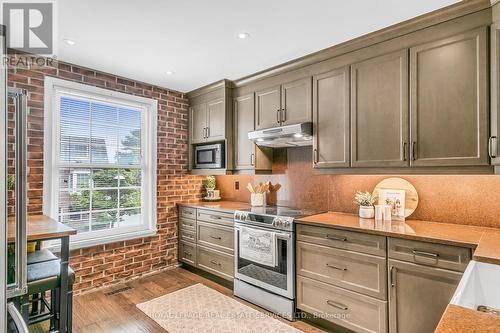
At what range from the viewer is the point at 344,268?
2221 mm

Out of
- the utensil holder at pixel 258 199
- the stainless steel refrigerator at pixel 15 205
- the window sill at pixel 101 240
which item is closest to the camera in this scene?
the stainless steel refrigerator at pixel 15 205

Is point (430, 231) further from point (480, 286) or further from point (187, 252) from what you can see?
point (187, 252)

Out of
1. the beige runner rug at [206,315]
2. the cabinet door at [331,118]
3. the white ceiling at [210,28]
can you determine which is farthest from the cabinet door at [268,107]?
the beige runner rug at [206,315]

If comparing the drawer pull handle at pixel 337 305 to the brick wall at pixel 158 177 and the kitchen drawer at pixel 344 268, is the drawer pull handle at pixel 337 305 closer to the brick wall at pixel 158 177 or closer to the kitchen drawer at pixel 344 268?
the kitchen drawer at pixel 344 268

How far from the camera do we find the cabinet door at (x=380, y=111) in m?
2.21

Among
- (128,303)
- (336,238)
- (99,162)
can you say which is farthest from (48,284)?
(336,238)

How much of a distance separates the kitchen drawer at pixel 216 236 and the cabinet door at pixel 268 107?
1.28m

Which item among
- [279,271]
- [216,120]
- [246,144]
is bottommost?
[279,271]

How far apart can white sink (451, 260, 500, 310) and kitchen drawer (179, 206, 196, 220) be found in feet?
9.70

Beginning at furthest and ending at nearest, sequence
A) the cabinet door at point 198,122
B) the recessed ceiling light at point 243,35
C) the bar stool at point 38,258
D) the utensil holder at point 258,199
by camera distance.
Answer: the cabinet door at point 198,122 < the utensil holder at point 258,199 < the recessed ceiling light at point 243,35 < the bar stool at point 38,258

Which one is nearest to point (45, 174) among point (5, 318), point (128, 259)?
point (128, 259)

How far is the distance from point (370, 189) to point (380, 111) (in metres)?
0.81

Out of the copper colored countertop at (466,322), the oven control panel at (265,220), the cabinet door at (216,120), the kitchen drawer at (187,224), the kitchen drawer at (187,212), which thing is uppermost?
the cabinet door at (216,120)

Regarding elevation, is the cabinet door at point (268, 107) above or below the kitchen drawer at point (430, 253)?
above
